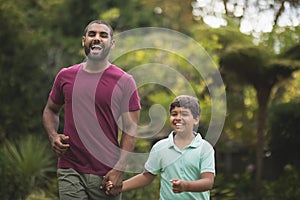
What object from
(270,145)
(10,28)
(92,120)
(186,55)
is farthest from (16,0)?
(92,120)

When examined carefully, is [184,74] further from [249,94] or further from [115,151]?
[115,151]

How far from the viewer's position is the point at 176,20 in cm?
1639

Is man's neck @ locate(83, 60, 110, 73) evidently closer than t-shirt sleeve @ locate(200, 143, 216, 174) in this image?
No

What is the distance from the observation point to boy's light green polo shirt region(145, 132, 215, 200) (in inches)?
150

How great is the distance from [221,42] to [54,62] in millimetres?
3483

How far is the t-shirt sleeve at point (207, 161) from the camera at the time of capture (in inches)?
148

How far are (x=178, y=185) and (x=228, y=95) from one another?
797 cm

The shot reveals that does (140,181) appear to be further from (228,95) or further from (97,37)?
(228,95)

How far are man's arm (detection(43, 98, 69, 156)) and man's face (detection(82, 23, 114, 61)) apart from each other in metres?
0.50

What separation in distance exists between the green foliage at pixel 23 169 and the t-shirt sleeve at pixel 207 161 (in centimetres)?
491

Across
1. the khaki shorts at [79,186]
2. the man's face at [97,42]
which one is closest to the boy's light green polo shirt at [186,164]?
the khaki shorts at [79,186]

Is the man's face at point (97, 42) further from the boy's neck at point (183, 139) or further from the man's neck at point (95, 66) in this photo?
the boy's neck at point (183, 139)

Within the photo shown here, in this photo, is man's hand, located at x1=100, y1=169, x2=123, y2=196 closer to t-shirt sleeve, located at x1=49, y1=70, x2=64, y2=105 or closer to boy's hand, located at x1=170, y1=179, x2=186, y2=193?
boy's hand, located at x1=170, y1=179, x2=186, y2=193

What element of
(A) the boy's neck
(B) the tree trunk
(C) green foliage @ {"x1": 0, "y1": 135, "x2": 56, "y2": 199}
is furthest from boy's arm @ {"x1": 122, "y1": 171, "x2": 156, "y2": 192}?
(B) the tree trunk
